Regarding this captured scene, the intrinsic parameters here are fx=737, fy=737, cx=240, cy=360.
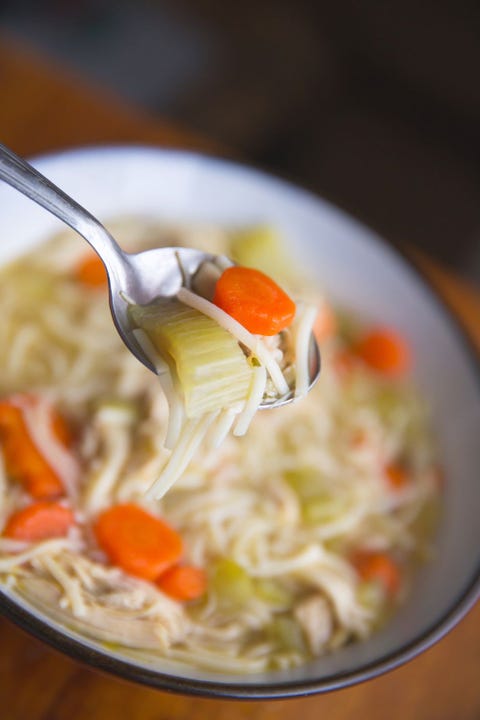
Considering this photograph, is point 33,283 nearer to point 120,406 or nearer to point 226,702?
point 120,406

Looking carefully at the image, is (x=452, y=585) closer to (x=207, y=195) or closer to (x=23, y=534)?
(x=23, y=534)

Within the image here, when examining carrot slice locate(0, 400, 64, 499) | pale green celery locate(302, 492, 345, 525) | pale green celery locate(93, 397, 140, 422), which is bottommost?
pale green celery locate(302, 492, 345, 525)

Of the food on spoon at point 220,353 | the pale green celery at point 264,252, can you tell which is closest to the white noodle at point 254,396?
the food on spoon at point 220,353

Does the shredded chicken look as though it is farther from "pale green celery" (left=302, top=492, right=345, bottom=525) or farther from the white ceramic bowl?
"pale green celery" (left=302, top=492, right=345, bottom=525)

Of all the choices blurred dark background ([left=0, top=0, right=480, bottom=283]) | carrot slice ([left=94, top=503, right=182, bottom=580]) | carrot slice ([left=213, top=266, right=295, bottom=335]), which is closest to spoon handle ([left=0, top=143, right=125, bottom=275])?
carrot slice ([left=213, top=266, right=295, bottom=335])

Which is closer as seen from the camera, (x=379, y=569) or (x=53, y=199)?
Result: (x=53, y=199)

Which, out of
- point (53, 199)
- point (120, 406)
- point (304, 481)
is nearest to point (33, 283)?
point (120, 406)

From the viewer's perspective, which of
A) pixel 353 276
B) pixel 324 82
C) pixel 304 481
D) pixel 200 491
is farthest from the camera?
pixel 324 82
